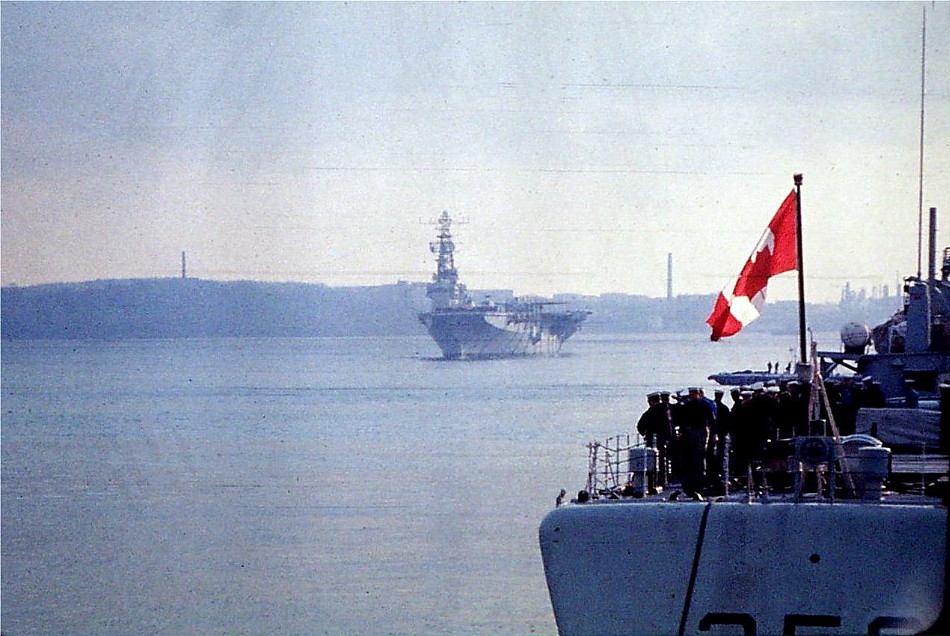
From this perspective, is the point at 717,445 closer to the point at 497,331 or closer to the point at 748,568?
the point at 748,568

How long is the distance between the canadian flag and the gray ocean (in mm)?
7220


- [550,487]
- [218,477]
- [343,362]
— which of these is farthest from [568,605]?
[343,362]

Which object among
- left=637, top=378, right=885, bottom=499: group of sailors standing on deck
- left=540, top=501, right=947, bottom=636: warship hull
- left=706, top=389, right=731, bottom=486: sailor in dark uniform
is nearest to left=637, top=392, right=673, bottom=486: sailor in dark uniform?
left=637, top=378, right=885, bottom=499: group of sailors standing on deck

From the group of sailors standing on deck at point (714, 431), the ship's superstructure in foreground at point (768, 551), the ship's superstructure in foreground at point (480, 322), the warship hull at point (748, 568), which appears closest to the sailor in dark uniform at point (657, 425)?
the group of sailors standing on deck at point (714, 431)

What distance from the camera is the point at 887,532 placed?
12266 millimetres

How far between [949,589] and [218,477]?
103 ft

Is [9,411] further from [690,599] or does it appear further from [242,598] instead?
[690,599]

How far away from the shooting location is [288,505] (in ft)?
111

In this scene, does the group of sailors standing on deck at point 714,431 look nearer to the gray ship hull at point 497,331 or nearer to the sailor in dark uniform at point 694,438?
the sailor in dark uniform at point 694,438

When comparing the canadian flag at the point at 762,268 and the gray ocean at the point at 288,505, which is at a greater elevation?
the canadian flag at the point at 762,268

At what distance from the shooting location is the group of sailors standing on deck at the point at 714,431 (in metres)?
13.6

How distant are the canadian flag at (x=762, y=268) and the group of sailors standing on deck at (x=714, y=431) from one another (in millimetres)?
960

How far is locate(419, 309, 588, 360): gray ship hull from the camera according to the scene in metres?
137

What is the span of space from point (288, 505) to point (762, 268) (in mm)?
20537
